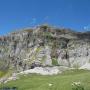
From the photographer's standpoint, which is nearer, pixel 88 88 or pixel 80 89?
pixel 80 89

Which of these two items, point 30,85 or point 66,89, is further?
point 30,85

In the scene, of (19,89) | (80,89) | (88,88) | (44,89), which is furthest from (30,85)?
(80,89)

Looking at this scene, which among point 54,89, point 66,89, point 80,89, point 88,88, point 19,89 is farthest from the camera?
point 19,89

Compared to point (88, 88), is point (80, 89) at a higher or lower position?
higher

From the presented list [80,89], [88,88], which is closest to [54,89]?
[88,88]

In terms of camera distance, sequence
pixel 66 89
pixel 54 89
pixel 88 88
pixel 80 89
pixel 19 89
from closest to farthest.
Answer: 1. pixel 80 89
2. pixel 88 88
3. pixel 66 89
4. pixel 54 89
5. pixel 19 89

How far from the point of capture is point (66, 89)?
5605 inches

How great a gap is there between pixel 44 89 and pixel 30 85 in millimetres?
48870

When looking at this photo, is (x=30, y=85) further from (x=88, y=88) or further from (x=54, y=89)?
(x=88, y=88)

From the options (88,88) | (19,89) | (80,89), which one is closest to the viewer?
(80,89)

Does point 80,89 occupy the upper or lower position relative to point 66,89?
upper

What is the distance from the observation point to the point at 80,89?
58.5 meters

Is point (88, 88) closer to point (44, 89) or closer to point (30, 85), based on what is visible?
point (44, 89)

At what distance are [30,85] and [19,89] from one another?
35.1 feet
